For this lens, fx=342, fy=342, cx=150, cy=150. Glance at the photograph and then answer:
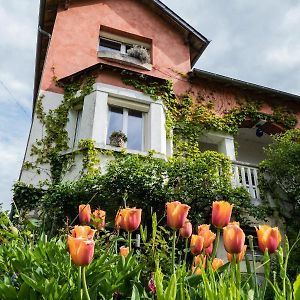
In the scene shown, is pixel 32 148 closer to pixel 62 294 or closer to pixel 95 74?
pixel 95 74

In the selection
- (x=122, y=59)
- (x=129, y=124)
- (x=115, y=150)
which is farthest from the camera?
(x=122, y=59)

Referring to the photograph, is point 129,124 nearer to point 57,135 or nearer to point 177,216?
point 57,135

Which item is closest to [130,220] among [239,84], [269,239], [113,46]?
[269,239]

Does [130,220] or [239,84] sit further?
[239,84]

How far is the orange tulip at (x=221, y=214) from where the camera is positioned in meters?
2.04

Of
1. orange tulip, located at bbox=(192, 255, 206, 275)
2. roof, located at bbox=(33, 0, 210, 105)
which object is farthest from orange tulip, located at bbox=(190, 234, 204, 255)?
roof, located at bbox=(33, 0, 210, 105)

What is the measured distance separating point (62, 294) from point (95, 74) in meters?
8.68

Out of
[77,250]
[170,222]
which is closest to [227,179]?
[170,222]

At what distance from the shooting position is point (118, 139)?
9.03 meters

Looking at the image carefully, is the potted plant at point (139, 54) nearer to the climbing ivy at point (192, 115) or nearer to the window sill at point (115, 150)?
the climbing ivy at point (192, 115)

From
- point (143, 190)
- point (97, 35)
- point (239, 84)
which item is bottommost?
point (143, 190)

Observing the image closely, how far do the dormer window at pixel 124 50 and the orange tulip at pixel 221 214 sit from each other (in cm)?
987

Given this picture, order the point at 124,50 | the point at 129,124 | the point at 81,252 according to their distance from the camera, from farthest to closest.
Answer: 1. the point at 124,50
2. the point at 129,124
3. the point at 81,252

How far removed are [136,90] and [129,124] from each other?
1071 millimetres
